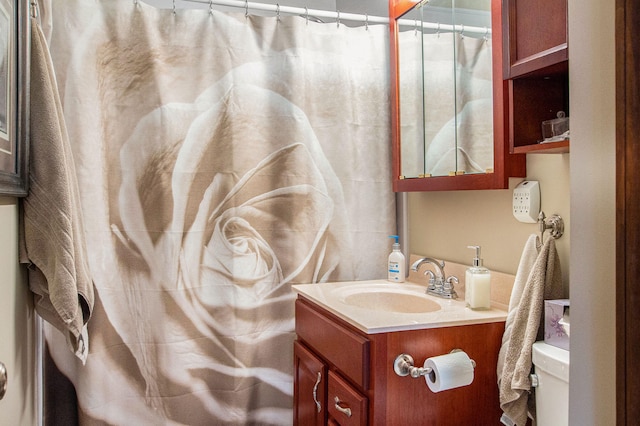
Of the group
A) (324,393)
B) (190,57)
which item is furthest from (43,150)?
(324,393)

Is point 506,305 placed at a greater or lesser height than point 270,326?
greater

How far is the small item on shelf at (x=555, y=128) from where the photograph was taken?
1243 millimetres

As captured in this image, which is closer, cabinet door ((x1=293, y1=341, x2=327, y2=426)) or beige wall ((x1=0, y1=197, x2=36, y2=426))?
beige wall ((x1=0, y1=197, x2=36, y2=426))

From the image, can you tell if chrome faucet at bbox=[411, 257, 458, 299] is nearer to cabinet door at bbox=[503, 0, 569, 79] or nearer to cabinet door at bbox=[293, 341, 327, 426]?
cabinet door at bbox=[293, 341, 327, 426]

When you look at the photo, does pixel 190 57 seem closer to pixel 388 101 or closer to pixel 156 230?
pixel 156 230

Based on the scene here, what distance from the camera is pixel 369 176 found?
7.22 feet

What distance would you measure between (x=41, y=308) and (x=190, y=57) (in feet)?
3.68

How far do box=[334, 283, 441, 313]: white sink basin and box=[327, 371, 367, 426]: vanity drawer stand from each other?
0.33 metres

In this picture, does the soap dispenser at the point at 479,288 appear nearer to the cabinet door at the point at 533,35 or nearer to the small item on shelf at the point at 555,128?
the small item on shelf at the point at 555,128

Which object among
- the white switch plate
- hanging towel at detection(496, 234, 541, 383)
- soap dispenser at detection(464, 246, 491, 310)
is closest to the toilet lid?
hanging towel at detection(496, 234, 541, 383)

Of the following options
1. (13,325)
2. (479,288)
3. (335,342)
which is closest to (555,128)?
(479,288)

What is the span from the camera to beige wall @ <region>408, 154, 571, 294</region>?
139 centimetres

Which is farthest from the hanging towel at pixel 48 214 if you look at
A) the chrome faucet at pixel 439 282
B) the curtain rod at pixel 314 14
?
the chrome faucet at pixel 439 282

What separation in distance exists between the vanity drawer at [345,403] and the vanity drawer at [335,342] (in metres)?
0.04
